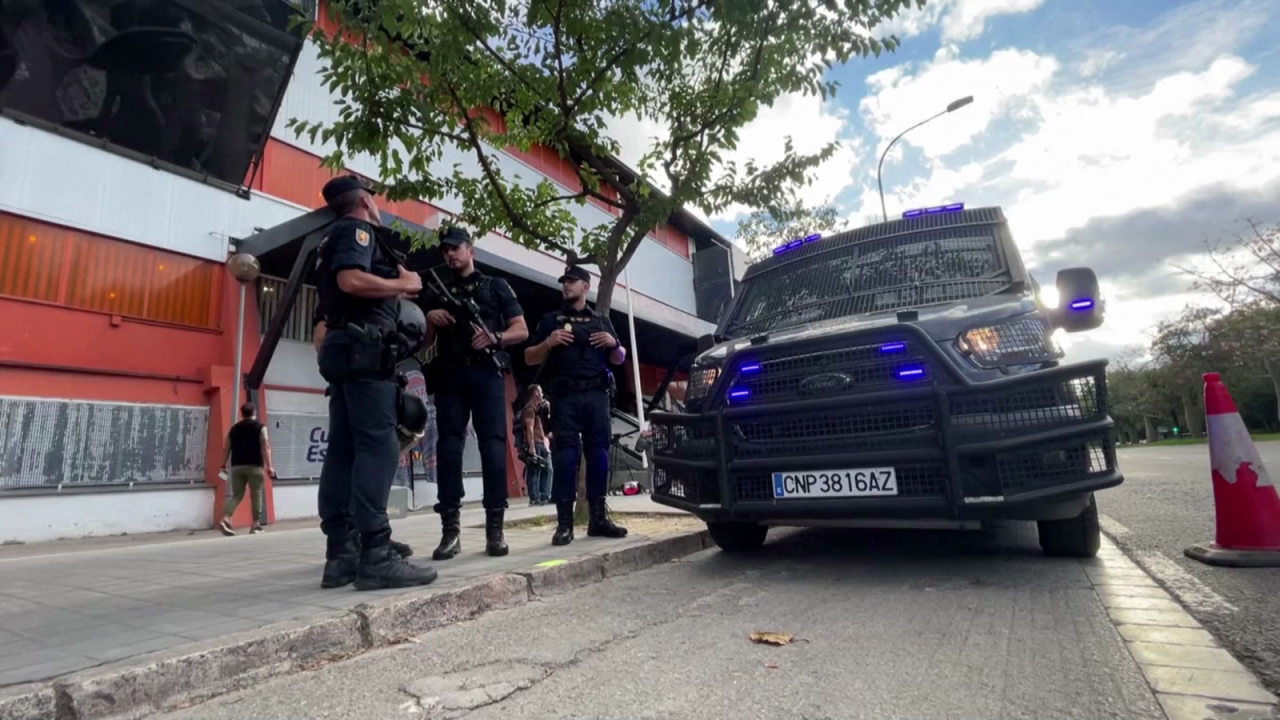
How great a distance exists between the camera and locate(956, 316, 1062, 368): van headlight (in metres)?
3.41

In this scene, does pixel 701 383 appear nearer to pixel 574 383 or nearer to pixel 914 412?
pixel 574 383

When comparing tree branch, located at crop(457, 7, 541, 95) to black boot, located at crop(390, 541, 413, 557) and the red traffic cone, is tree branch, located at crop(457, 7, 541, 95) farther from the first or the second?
the red traffic cone

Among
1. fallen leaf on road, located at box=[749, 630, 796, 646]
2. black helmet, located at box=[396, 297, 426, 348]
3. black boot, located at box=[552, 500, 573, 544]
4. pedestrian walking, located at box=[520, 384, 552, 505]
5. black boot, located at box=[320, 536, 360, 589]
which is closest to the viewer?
fallen leaf on road, located at box=[749, 630, 796, 646]

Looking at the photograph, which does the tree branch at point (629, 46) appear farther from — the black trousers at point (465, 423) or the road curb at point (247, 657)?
the road curb at point (247, 657)

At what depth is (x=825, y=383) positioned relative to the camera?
368 centimetres

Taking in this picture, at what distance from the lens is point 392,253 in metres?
3.44

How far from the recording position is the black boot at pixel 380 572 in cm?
317

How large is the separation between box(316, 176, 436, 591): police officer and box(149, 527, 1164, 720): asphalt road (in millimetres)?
590

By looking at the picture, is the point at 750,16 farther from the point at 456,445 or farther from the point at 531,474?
the point at 531,474

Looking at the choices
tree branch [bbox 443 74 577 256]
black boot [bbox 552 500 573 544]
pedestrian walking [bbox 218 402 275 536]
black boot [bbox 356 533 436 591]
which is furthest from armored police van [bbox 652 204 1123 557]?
pedestrian walking [bbox 218 402 275 536]

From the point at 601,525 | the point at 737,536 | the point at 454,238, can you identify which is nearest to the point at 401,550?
the point at 601,525

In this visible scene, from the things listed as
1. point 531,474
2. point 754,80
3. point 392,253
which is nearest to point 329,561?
point 392,253

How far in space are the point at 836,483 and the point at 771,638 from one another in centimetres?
119

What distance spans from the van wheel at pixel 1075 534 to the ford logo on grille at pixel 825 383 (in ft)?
4.75
